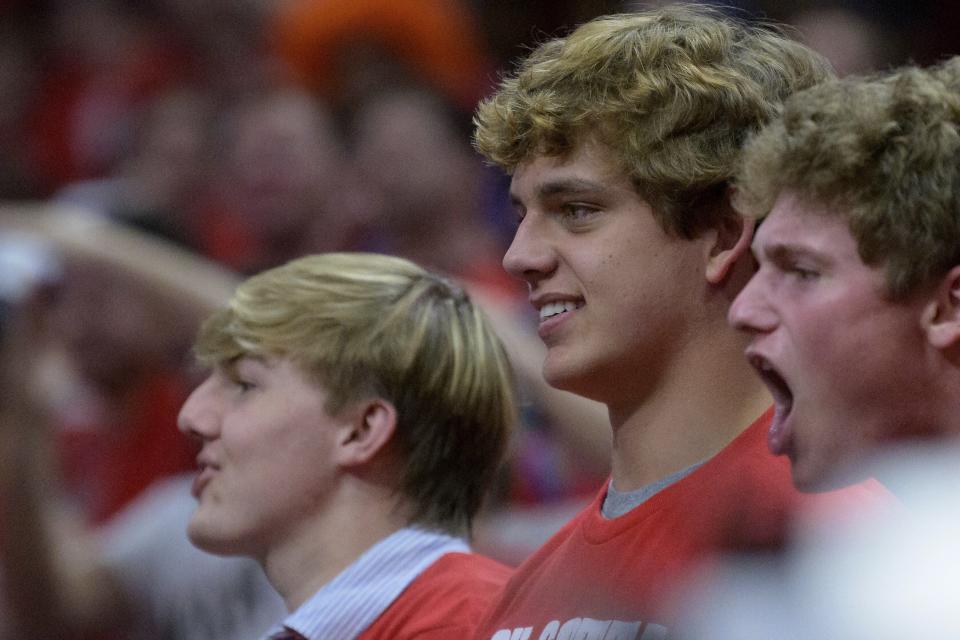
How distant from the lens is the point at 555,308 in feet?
6.11

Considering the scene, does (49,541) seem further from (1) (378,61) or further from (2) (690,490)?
(2) (690,490)

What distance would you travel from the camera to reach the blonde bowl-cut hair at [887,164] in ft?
4.59

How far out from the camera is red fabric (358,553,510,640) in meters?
2.17

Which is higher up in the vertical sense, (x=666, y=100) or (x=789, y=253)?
(x=666, y=100)

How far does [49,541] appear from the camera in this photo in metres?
3.47

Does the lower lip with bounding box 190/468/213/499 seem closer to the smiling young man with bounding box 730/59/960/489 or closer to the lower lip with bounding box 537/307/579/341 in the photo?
the lower lip with bounding box 537/307/579/341

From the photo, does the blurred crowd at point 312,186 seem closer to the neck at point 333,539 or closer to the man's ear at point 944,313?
the neck at point 333,539

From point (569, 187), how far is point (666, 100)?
0.49 feet

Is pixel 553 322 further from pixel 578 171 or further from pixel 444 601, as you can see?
pixel 444 601

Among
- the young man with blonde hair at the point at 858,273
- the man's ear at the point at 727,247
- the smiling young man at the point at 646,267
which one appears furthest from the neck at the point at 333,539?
the young man with blonde hair at the point at 858,273

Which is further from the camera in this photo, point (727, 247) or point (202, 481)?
point (202, 481)

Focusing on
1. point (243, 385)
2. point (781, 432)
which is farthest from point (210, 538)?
point (781, 432)

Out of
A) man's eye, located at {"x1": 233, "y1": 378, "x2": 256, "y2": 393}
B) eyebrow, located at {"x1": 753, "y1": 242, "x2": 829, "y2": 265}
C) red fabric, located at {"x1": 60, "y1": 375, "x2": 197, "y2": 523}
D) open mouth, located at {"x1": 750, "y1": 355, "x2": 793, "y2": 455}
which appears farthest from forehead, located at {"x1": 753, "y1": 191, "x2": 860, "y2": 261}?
red fabric, located at {"x1": 60, "y1": 375, "x2": 197, "y2": 523}

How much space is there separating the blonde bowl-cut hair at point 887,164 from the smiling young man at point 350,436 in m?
0.90
